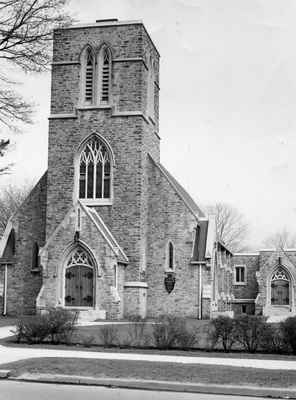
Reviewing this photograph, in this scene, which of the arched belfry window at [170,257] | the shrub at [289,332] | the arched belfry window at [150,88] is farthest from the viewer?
the arched belfry window at [150,88]

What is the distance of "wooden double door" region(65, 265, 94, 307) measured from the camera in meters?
35.5

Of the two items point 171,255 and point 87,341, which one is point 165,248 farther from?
point 87,341

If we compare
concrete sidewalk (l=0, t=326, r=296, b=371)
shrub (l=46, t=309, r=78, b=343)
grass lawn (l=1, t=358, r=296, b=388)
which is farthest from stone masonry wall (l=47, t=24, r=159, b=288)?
grass lawn (l=1, t=358, r=296, b=388)

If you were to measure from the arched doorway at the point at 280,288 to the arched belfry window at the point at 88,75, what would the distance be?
22.0 metres

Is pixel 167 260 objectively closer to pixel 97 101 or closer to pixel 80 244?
pixel 80 244

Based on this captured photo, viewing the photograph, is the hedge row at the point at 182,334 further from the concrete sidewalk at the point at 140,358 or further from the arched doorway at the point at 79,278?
the arched doorway at the point at 79,278

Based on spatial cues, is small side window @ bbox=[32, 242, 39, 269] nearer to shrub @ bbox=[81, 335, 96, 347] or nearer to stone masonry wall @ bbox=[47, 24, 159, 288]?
stone masonry wall @ bbox=[47, 24, 159, 288]

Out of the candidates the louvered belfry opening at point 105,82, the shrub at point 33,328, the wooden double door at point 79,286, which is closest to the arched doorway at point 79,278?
the wooden double door at point 79,286

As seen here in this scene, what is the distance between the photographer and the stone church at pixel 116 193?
3794 centimetres

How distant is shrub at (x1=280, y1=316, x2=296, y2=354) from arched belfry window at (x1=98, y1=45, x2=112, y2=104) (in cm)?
2242

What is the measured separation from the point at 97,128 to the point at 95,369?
82.3 ft

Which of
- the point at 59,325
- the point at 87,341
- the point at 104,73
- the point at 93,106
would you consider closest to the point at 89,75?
the point at 104,73

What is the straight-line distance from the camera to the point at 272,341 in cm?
1973

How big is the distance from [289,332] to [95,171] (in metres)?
21.2
